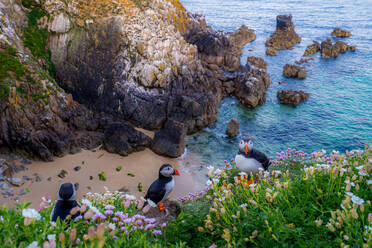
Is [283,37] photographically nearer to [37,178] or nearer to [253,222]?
[37,178]

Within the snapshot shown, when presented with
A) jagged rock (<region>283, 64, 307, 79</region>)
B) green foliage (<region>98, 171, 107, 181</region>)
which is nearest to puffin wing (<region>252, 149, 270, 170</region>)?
green foliage (<region>98, 171, 107, 181</region>)

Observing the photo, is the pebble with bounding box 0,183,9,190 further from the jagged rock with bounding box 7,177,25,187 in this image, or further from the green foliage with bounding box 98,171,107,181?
the green foliage with bounding box 98,171,107,181

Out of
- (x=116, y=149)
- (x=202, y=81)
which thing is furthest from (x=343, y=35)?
(x=116, y=149)

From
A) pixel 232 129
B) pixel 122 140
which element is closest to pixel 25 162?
pixel 122 140

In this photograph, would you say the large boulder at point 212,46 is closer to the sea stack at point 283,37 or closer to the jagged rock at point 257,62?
the jagged rock at point 257,62

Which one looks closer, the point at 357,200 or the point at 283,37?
the point at 357,200

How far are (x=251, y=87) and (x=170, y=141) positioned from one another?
40.0 ft

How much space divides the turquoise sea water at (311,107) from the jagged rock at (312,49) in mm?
1004

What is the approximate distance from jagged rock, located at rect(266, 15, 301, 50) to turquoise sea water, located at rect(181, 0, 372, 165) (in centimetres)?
124

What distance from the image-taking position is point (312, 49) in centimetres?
4125

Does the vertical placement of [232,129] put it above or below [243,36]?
below

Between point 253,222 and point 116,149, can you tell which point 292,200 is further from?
point 116,149

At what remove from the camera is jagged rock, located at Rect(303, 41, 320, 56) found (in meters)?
40.9

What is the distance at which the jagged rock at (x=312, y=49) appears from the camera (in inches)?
1610
